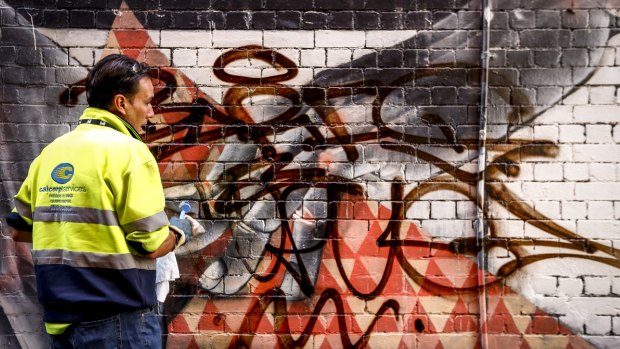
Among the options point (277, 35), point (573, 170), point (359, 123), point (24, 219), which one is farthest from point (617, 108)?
point (24, 219)

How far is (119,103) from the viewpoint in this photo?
2.61 m

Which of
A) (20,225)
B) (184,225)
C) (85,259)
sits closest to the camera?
(85,259)

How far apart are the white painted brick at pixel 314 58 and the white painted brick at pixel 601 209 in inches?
75.4

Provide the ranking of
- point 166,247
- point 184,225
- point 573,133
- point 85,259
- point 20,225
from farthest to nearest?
point 573,133, point 184,225, point 20,225, point 166,247, point 85,259

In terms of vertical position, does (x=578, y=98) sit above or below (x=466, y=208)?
above

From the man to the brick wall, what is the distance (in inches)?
63.1

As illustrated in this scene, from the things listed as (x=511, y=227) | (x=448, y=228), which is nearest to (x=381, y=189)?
(x=448, y=228)

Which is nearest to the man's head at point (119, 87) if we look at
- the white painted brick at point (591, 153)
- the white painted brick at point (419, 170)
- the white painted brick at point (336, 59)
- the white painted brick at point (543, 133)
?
the white painted brick at point (336, 59)

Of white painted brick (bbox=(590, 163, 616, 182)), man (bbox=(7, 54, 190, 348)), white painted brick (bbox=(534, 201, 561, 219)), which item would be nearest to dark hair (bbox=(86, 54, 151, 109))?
man (bbox=(7, 54, 190, 348))

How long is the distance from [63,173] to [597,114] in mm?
3213

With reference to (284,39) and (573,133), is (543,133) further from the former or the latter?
(284,39)

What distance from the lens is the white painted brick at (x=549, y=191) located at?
13.3 feet

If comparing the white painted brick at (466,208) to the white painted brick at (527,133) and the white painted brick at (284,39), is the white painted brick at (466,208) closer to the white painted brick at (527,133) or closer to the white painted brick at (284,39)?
the white painted brick at (527,133)

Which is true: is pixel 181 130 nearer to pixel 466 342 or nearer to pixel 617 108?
pixel 466 342
